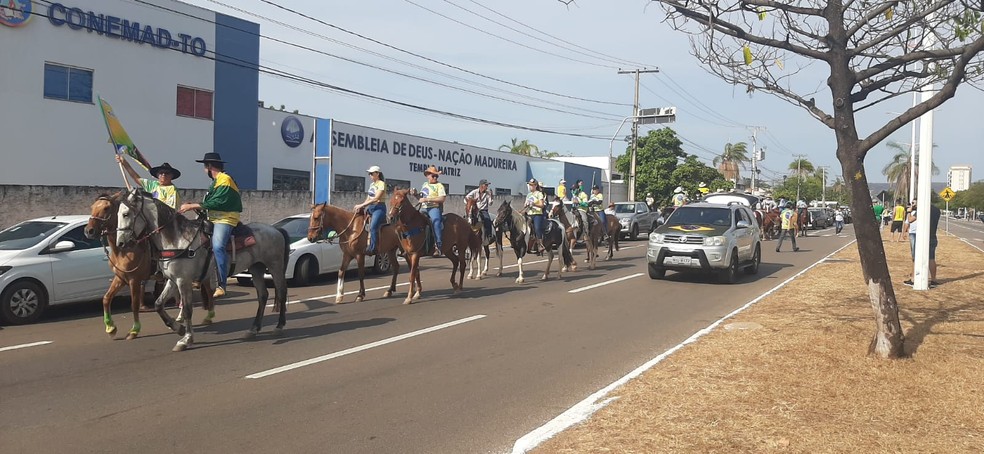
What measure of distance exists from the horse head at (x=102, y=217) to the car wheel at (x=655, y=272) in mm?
11076

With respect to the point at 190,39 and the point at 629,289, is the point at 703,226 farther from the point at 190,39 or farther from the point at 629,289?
the point at 190,39

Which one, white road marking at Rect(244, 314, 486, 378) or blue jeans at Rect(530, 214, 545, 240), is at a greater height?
blue jeans at Rect(530, 214, 545, 240)

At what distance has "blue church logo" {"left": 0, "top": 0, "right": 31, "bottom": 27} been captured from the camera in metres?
19.9

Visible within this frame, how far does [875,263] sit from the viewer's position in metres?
7.77

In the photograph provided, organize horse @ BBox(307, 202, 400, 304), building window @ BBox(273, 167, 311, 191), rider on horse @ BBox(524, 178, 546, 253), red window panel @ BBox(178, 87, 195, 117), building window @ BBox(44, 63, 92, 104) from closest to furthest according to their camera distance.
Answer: horse @ BBox(307, 202, 400, 304)
rider on horse @ BBox(524, 178, 546, 253)
building window @ BBox(44, 63, 92, 104)
red window panel @ BBox(178, 87, 195, 117)
building window @ BBox(273, 167, 311, 191)

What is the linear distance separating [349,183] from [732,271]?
869 inches

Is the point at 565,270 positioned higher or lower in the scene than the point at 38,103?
lower

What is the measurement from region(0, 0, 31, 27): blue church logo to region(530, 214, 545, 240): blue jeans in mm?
16196

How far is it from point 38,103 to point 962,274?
1015 inches

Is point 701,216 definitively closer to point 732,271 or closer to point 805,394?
point 732,271

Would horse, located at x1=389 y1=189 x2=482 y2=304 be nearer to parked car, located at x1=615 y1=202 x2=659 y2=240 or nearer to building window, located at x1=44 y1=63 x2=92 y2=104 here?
building window, located at x1=44 y1=63 x2=92 y2=104

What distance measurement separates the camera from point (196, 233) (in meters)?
8.72

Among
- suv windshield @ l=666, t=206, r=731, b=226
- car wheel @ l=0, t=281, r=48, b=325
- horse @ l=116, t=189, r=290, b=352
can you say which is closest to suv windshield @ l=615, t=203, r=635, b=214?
suv windshield @ l=666, t=206, r=731, b=226

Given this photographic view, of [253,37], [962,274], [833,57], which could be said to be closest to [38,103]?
[253,37]
